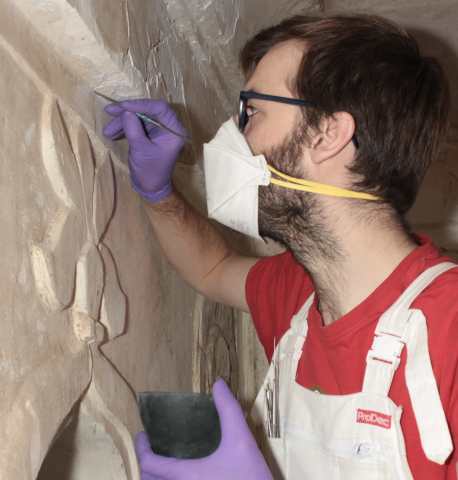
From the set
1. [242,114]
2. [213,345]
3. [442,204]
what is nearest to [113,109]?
[242,114]

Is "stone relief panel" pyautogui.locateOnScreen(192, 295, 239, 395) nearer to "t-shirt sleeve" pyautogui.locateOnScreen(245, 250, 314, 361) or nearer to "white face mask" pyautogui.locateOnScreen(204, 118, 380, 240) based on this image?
"t-shirt sleeve" pyautogui.locateOnScreen(245, 250, 314, 361)

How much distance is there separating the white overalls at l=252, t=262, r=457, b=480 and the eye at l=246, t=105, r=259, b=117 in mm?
733

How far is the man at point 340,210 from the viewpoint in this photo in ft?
3.62

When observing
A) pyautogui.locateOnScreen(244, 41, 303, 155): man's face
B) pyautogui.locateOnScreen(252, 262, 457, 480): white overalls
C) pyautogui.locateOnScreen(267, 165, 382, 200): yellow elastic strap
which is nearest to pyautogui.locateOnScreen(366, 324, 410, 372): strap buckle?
pyautogui.locateOnScreen(252, 262, 457, 480): white overalls

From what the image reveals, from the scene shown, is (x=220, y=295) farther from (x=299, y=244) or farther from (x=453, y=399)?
(x=453, y=399)

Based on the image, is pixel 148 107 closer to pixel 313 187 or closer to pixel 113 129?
pixel 113 129

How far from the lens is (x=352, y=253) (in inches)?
53.0

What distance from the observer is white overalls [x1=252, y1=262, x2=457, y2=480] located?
102 centimetres

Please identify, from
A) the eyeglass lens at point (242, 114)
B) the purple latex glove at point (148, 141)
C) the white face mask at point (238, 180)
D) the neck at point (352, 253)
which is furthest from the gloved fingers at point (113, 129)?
the neck at point (352, 253)

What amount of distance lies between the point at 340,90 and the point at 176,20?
852 millimetres

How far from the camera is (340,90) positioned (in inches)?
51.9

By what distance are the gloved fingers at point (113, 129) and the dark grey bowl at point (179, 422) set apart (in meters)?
0.72

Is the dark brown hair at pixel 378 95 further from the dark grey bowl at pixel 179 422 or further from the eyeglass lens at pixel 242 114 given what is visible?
the dark grey bowl at pixel 179 422

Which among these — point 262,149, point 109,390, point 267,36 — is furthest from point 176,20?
point 109,390
